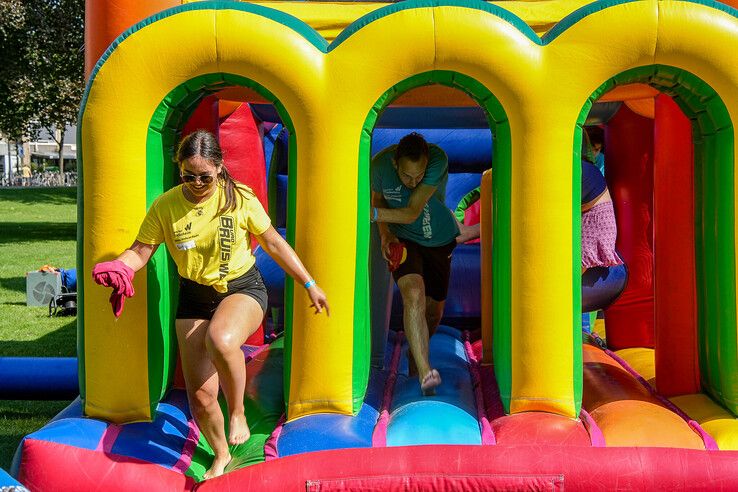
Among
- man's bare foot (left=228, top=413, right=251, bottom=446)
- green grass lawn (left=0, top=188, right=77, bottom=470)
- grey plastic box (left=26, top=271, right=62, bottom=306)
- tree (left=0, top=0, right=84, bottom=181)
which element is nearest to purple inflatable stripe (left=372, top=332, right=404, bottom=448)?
man's bare foot (left=228, top=413, right=251, bottom=446)

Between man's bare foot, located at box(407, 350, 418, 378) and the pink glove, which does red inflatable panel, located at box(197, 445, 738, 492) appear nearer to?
the pink glove

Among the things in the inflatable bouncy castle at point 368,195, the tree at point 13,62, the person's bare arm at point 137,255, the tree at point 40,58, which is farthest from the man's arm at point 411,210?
the tree at point 13,62

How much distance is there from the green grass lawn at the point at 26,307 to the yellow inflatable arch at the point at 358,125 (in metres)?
1.34

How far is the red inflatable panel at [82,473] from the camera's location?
134 inches

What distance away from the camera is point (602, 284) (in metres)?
5.05

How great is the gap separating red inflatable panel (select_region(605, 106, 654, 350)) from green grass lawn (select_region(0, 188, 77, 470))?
10.4ft

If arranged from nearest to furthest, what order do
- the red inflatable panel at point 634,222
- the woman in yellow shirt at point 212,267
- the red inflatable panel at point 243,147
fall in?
the woman in yellow shirt at point 212,267 < the red inflatable panel at point 634,222 < the red inflatable panel at point 243,147

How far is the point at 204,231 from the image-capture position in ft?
11.6

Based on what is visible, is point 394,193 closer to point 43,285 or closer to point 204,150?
point 204,150

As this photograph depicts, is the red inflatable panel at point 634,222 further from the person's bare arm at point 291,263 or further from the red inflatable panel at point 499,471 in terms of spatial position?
the person's bare arm at point 291,263

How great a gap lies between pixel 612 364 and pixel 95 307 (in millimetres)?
2455

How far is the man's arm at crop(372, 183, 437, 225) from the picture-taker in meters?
4.31

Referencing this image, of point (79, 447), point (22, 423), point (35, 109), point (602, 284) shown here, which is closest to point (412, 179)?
point (602, 284)

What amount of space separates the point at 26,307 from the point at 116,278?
6207mm
